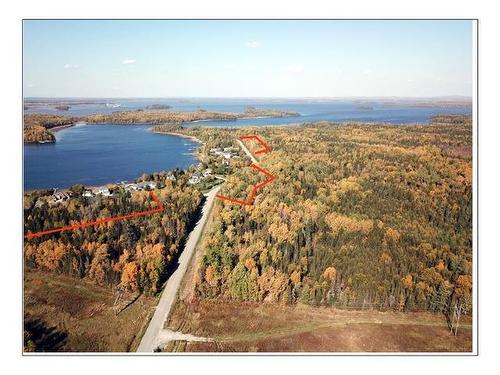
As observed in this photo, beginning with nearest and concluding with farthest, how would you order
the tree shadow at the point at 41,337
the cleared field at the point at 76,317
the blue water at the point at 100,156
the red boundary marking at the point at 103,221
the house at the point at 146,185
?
the tree shadow at the point at 41,337 < the cleared field at the point at 76,317 < the red boundary marking at the point at 103,221 < the blue water at the point at 100,156 < the house at the point at 146,185

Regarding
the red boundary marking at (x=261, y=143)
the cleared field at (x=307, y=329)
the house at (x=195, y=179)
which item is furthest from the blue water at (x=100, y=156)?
the cleared field at (x=307, y=329)

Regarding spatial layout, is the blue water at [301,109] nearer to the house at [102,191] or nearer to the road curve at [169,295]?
the house at [102,191]

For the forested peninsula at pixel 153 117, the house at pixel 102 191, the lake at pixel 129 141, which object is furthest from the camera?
the forested peninsula at pixel 153 117

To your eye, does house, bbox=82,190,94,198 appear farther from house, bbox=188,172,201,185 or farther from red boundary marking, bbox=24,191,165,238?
house, bbox=188,172,201,185

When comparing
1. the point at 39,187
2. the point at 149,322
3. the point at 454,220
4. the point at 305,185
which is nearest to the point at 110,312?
the point at 149,322

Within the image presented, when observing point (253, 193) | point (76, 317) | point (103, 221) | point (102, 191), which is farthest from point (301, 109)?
point (76, 317)

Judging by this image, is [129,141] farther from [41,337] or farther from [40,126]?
[41,337]

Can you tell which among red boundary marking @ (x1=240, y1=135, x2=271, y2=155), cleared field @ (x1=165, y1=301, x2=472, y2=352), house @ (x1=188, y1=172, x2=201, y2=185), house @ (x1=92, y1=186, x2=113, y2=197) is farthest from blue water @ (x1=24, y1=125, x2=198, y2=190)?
cleared field @ (x1=165, y1=301, x2=472, y2=352)
